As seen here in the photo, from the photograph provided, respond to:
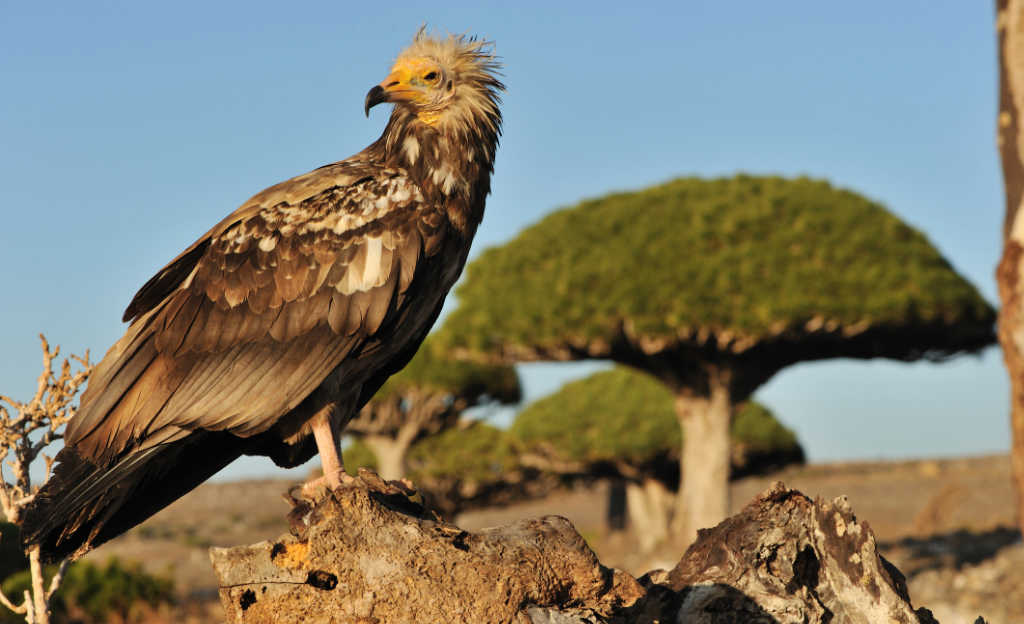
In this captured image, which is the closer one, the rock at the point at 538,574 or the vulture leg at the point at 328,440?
Result: the rock at the point at 538,574

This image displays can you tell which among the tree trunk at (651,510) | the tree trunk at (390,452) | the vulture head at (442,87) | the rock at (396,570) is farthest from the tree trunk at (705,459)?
the rock at (396,570)

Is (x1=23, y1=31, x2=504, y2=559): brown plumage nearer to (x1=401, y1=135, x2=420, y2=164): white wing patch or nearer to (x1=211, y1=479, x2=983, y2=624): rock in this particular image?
(x1=401, y1=135, x2=420, y2=164): white wing patch

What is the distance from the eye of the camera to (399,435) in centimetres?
3534

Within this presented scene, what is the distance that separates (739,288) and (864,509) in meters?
27.3

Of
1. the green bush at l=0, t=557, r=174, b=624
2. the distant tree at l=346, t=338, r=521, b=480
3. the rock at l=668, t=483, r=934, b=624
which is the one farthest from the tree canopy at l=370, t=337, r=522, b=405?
the rock at l=668, t=483, r=934, b=624

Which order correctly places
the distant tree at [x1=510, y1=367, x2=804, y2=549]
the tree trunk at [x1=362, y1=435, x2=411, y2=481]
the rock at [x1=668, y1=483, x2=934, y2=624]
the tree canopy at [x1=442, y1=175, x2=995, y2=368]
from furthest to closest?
the tree trunk at [x1=362, y1=435, x2=411, y2=481]
the distant tree at [x1=510, y1=367, x2=804, y2=549]
the tree canopy at [x1=442, y1=175, x2=995, y2=368]
the rock at [x1=668, y1=483, x2=934, y2=624]

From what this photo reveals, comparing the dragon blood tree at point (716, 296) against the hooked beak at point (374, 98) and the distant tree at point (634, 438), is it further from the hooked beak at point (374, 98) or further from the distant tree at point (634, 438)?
the hooked beak at point (374, 98)

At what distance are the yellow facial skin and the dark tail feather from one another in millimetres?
2321

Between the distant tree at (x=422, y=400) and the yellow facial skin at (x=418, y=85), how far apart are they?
26.4 m

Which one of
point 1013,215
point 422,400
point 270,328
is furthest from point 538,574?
point 422,400

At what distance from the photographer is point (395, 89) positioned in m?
6.88

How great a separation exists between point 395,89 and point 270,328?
1740mm

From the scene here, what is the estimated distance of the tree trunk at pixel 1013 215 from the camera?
12125 millimetres

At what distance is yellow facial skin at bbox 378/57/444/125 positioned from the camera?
6.87 meters
